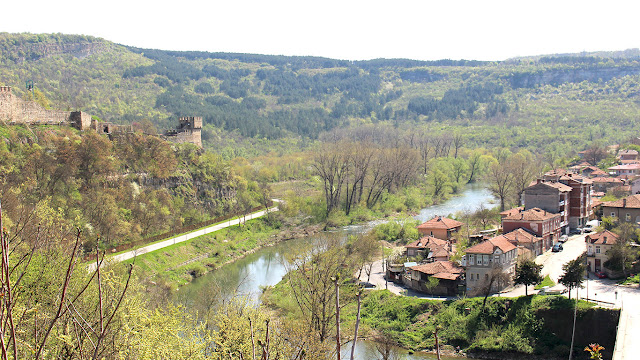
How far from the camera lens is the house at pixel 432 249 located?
42.8 metres

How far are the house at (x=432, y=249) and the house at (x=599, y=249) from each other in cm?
893

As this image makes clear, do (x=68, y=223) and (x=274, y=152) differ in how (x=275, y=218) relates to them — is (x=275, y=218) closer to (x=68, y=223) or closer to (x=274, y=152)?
(x=68, y=223)

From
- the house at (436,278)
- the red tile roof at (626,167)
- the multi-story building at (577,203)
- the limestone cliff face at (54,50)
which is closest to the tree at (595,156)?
the red tile roof at (626,167)

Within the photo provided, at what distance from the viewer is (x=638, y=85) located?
173000 millimetres

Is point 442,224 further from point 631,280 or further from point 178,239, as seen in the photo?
point 178,239

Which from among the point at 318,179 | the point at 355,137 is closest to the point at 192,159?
the point at 318,179

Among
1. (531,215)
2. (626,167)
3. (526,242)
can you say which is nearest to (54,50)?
(626,167)

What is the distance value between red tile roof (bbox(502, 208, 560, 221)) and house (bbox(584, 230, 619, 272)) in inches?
261

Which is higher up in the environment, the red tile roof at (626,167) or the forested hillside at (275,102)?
the forested hillside at (275,102)

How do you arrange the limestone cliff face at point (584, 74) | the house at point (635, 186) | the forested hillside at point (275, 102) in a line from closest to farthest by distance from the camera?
1. the house at point (635, 186)
2. the forested hillside at point (275, 102)
3. the limestone cliff face at point (584, 74)

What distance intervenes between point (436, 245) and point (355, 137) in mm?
93926

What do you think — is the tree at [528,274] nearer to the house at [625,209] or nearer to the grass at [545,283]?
the grass at [545,283]

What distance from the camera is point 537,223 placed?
151ft

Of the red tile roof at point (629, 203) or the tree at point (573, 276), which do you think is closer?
the tree at point (573, 276)
